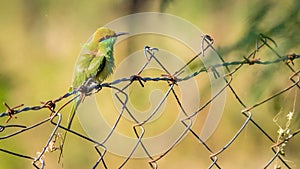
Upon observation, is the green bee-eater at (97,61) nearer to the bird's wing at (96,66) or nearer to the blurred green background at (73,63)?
the bird's wing at (96,66)

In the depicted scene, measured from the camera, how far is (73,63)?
9.68 feet

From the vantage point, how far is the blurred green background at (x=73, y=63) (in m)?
2.86

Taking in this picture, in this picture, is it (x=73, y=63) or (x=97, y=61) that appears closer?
(x=97, y=61)

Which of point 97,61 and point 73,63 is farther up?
point 73,63

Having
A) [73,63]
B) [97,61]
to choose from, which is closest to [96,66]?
[97,61]

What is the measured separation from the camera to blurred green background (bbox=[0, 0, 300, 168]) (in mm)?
2857

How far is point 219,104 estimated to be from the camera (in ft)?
9.44

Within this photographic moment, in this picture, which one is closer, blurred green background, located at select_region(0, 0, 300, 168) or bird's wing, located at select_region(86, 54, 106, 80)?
bird's wing, located at select_region(86, 54, 106, 80)

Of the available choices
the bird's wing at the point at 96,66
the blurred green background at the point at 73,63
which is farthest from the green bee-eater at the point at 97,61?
the blurred green background at the point at 73,63

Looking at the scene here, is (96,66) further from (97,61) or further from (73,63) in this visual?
(73,63)

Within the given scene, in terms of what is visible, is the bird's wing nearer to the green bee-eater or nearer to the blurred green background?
the green bee-eater

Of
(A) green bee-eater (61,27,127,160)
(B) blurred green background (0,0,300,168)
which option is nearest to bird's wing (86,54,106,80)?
(A) green bee-eater (61,27,127,160)

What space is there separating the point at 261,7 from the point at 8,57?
6.16 feet

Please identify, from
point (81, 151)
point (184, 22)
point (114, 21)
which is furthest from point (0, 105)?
point (184, 22)
